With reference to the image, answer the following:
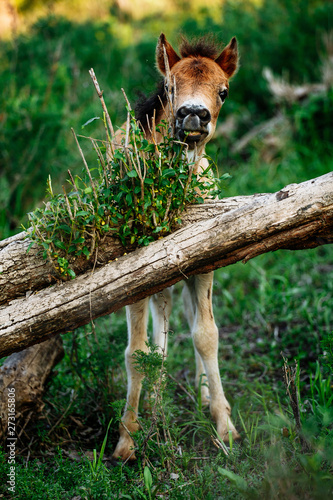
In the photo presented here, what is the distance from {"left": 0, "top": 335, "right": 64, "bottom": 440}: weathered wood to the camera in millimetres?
3541

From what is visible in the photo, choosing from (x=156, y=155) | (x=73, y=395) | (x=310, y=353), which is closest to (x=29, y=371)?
(x=73, y=395)

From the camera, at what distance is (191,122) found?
3.30 m

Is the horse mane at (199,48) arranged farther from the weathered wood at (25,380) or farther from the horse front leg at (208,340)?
the weathered wood at (25,380)

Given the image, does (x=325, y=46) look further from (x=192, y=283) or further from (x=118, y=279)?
(x=118, y=279)

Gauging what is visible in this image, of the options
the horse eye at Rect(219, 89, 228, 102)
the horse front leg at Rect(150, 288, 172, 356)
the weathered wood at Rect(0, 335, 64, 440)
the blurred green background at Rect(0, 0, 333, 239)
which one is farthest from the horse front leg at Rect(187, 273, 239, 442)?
the blurred green background at Rect(0, 0, 333, 239)

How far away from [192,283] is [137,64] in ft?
25.5

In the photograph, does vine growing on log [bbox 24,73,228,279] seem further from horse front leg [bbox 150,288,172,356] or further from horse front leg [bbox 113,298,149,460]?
horse front leg [bbox 150,288,172,356]

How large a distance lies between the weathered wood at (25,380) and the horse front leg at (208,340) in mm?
1313

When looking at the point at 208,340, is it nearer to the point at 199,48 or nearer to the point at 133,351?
the point at 133,351

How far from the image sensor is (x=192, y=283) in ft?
13.9

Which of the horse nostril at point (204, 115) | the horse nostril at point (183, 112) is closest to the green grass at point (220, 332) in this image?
the horse nostril at point (204, 115)

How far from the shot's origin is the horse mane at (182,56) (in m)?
4.11

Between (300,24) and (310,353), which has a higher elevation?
(300,24)

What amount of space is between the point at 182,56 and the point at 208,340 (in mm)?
2562
